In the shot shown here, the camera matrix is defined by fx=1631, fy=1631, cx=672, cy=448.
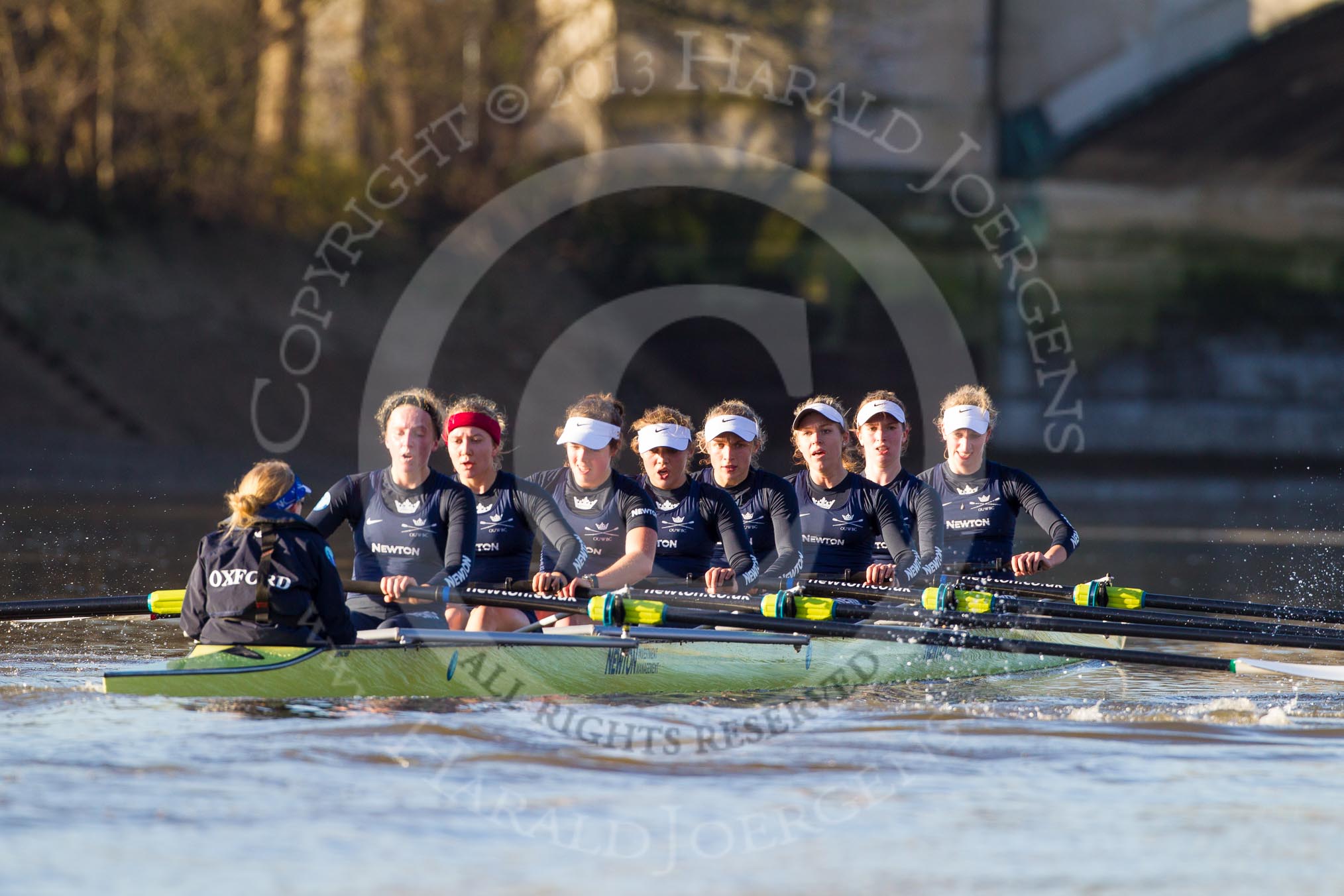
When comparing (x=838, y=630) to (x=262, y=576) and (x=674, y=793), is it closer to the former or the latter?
(x=674, y=793)

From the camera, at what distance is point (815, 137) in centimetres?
2752

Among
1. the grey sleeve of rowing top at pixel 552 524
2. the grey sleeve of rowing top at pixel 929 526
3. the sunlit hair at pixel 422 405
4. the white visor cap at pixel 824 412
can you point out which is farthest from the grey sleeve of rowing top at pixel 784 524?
the sunlit hair at pixel 422 405

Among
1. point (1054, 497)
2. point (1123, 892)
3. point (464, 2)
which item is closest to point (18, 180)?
point (464, 2)

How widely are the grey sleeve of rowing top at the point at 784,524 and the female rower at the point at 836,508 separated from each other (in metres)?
0.21

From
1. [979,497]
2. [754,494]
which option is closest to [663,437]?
[754,494]

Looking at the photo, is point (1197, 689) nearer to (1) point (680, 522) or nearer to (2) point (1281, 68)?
(1) point (680, 522)

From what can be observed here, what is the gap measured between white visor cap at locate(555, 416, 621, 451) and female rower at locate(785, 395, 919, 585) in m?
1.40

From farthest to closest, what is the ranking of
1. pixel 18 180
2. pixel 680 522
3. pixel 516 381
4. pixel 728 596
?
pixel 516 381
pixel 18 180
pixel 680 522
pixel 728 596

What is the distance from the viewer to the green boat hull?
7.11 metres

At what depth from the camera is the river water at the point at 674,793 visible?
5316 mm

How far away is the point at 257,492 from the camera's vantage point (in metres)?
7.18

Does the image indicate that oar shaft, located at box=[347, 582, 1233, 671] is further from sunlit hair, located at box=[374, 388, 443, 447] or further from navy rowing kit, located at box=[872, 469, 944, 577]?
navy rowing kit, located at box=[872, 469, 944, 577]

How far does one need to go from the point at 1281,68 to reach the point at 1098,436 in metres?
7.19

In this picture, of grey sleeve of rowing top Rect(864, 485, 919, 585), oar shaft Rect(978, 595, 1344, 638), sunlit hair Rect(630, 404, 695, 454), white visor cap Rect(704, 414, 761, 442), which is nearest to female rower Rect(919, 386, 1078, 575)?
grey sleeve of rowing top Rect(864, 485, 919, 585)
